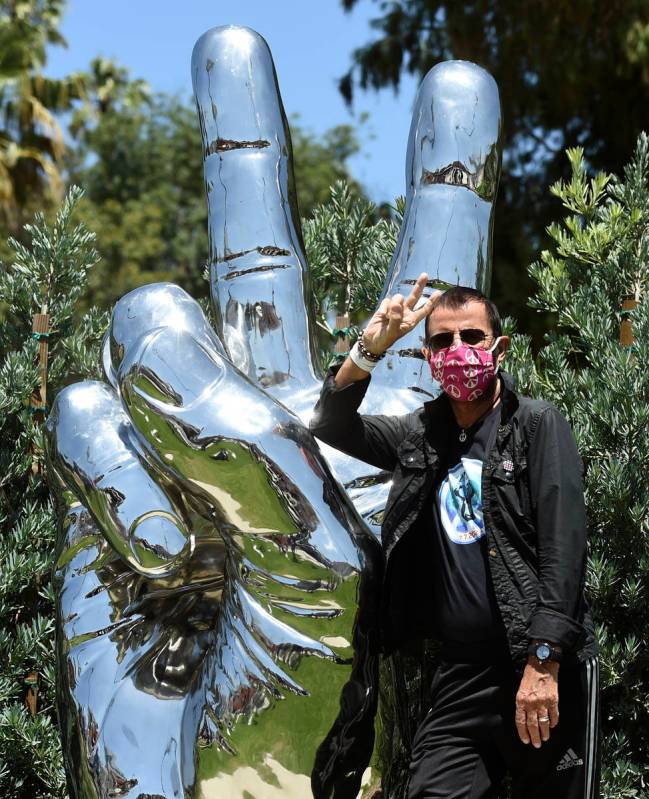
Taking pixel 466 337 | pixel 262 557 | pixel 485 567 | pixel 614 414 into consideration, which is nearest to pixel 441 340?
pixel 466 337

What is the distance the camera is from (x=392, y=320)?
1.86m

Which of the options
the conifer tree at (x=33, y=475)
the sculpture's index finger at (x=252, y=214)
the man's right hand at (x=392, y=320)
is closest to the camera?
the man's right hand at (x=392, y=320)

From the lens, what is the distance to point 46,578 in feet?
10.0

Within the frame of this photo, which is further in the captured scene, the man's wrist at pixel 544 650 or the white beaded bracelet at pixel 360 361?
the white beaded bracelet at pixel 360 361

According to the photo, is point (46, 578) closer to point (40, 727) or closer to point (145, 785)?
point (40, 727)

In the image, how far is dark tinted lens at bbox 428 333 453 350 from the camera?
196cm

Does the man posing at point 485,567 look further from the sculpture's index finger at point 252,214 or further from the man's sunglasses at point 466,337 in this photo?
the sculpture's index finger at point 252,214

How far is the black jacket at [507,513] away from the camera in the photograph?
1.81 meters

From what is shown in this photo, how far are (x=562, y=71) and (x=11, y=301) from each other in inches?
298

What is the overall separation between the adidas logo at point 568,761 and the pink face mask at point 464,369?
24.3 inches

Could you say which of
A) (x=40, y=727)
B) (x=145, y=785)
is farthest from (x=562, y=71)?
(x=145, y=785)

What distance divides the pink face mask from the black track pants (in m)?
0.46

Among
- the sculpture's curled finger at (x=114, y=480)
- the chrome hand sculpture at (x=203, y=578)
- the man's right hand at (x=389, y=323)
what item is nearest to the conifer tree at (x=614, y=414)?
the chrome hand sculpture at (x=203, y=578)

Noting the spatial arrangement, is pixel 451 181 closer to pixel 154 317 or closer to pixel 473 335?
pixel 473 335
